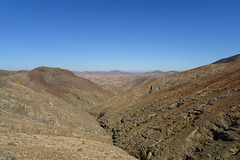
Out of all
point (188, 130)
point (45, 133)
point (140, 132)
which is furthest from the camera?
point (140, 132)

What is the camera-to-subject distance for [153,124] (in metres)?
18.2

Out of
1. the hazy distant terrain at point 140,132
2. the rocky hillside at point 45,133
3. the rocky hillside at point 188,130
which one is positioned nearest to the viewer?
the rocky hillside at point 45,133

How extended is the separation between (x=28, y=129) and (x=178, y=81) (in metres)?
31.8

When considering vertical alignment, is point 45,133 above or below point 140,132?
above

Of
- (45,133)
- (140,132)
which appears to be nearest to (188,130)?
(140,132)

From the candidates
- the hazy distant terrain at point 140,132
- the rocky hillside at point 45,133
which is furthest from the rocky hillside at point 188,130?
the rocky hillside at point 45,133

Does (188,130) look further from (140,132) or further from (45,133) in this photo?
(45,133)

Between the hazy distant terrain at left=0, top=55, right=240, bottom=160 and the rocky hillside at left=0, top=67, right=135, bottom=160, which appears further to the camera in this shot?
the hazy distant terrain at left=0, top=55, right=240, bottom=160

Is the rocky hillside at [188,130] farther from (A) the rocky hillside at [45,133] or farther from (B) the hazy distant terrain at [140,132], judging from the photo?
(A) the rocky hillside at [45,133]

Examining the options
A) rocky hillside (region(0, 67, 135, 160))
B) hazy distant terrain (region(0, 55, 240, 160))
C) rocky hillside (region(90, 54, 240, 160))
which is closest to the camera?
rocky hillside (region(0, 67, 135, 160))

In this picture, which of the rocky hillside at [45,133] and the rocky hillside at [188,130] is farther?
the rocky hillside at [188,130]

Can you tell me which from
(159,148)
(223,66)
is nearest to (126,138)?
(159,148)

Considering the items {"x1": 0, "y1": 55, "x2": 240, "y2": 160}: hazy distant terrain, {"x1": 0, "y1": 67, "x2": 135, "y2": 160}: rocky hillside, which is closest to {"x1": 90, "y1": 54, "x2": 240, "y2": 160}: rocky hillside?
{"x1": 0, "y1": 55, "x2": 240, "y2": 160}: hazy distant terrain

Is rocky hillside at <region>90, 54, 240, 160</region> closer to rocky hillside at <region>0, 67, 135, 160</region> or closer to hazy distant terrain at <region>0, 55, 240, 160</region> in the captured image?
hazy distant terrain at <region>0, 55, 240, 160</region>
